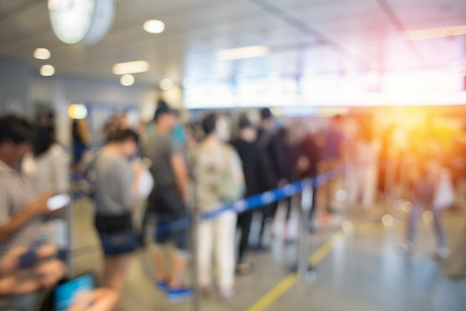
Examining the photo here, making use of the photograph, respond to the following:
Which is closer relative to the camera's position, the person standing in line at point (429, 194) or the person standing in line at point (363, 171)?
the person standing in line at point (429, 194)

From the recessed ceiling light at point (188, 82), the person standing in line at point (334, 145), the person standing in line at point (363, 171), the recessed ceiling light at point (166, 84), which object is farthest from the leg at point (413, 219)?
the recessed ceiling light at point (166, 84)

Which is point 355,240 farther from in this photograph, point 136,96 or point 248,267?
point 136,96

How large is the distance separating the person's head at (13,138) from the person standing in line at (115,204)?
2.08ft

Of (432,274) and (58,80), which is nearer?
(432,274)

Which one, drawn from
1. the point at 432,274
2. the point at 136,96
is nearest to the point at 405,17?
the point at 432,274

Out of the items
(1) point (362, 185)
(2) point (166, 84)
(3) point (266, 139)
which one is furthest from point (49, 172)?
(2) point (166, 84)

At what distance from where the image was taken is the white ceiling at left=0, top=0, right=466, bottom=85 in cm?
355

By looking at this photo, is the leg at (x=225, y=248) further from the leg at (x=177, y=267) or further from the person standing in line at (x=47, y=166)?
the person standing in line at (x=47, y=166)

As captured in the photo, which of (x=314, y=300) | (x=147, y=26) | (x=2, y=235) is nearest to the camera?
(x=2, y=235)

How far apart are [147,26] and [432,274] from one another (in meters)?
5.09

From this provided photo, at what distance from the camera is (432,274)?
3576mm

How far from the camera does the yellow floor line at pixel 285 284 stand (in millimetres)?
2891

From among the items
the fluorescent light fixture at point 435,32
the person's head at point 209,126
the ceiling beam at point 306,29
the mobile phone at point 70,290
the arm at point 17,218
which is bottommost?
the mobile phone at point 70,290

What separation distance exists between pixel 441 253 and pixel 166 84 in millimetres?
10340
